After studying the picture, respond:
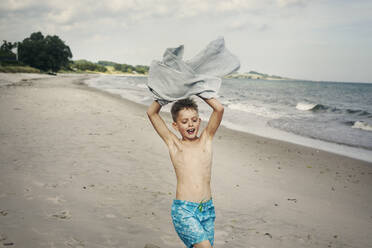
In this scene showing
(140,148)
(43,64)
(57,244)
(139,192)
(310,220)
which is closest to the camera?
(57,244)

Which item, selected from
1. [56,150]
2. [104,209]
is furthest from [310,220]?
[56,150]

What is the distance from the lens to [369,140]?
11.2 metres

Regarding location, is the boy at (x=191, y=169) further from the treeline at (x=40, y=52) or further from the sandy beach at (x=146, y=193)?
the treeline at (x=40, y=52)

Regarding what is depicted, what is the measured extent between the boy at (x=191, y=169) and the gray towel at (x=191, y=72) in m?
0.12

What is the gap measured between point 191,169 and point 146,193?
2.29 metres

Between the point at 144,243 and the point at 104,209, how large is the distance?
982mm

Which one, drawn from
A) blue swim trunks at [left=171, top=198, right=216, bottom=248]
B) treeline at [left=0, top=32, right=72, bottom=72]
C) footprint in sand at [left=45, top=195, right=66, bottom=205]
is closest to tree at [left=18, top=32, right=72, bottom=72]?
treeline at [left=0, top=32, right=72, bottom=72]

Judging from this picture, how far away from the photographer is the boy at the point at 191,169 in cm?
233

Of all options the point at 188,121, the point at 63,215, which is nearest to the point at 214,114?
the point at 188,121

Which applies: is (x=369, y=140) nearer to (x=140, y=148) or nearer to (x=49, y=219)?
(x=140, y=148)

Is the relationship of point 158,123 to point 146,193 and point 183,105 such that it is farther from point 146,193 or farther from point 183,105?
point 146,193

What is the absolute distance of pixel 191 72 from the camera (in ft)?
8.20

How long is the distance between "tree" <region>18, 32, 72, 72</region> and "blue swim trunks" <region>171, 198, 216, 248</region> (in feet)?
233

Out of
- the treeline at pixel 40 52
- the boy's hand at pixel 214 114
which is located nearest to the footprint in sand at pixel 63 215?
the boy's hand at pixel 214 114
